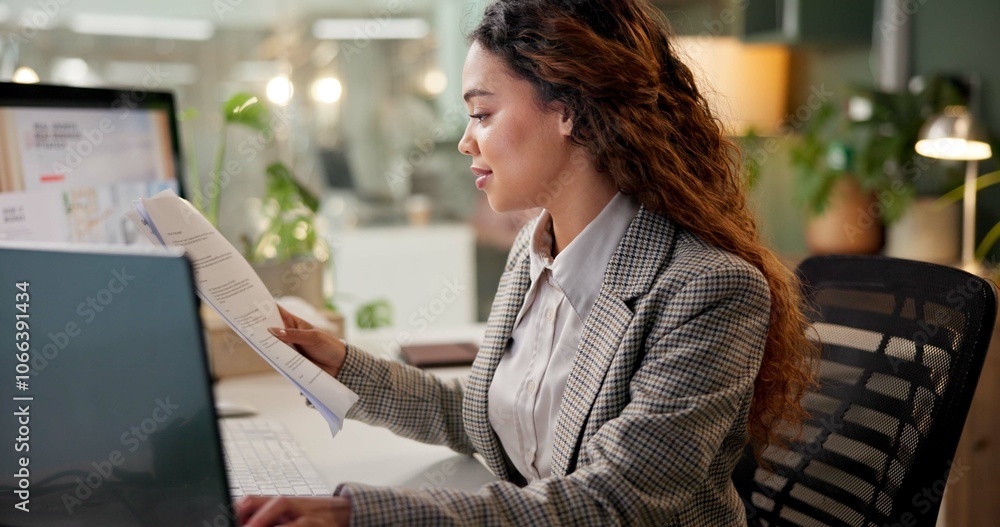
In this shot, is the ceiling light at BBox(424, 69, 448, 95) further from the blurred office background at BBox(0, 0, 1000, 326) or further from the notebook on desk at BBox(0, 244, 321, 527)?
the notebook on desk at BBox(0, 244, 321, 527)

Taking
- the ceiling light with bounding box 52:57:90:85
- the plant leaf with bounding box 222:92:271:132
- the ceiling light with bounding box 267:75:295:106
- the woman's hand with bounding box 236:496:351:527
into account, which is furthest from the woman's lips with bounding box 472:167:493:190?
the ceiling light with bounding box 52:57:90:85

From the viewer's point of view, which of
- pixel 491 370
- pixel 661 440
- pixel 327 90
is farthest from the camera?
pixel 327 90

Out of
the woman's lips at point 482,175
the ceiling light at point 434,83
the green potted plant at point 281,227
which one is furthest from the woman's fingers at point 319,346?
the ceiling light at point 434,83

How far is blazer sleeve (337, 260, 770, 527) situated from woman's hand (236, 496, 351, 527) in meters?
0.02

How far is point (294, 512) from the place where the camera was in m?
0.79

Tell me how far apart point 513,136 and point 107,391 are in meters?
0.59

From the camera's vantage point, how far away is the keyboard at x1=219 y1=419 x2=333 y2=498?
117 cm

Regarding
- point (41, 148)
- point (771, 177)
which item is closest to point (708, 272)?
point (41, 148)

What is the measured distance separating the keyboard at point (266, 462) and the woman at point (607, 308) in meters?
0.12

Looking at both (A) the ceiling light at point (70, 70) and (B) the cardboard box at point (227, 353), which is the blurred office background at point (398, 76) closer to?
(A) the ceiling light at point (70, 70)

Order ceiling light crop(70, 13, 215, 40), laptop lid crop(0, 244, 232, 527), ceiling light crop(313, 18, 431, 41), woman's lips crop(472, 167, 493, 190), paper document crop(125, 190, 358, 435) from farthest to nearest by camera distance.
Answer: ceiling light crop(313, 18, 431, 41)
ceiling light crop(70, 13, 215, 40)
woman's lips crop(472, 167, 493, 190)
paper document crop(125, 190, 358, 435)
laptop lid crop(0, 244, 232, 527)

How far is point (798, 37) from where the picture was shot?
3.20 metres

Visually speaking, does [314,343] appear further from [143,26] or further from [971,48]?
[971,48]

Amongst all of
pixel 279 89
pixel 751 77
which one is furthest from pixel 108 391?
pixel 751 77
